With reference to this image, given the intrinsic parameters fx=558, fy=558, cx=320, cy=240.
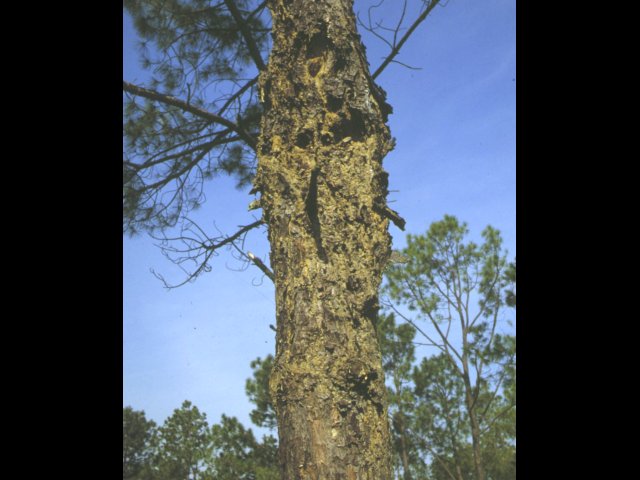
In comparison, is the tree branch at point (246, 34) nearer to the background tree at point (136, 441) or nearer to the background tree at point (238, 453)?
the background tree at point (238, 453)

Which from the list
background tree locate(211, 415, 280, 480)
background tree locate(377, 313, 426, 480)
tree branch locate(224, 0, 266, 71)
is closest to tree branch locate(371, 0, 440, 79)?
tree branch locate(224, 0, 266, 71)

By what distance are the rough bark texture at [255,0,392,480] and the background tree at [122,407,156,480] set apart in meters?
23.6

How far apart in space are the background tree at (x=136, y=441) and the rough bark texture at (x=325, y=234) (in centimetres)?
2357

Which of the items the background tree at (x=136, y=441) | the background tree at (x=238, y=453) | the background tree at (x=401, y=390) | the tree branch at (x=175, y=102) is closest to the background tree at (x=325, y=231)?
the tree branch at (x=175, y=102)

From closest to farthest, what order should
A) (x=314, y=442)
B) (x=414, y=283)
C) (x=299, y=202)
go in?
(x=314, y=442)
(x=299, y=202)
(x=414, y=283)

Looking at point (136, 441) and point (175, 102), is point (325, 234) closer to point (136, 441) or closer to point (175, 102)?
point (175, 102)

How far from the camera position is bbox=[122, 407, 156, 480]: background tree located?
23547mm

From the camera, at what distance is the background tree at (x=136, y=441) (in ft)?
77.3

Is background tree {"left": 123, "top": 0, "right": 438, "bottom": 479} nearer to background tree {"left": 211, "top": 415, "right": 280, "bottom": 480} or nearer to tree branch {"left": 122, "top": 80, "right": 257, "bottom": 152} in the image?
tree branch {"left": 122, "top": 80, "right": 257, "bottom": 152}
